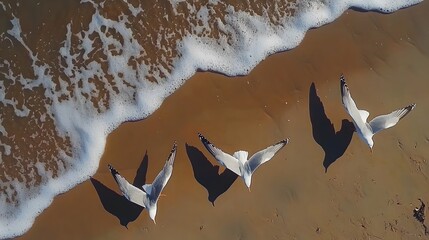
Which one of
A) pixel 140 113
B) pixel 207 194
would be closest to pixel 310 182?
pixel 207 194

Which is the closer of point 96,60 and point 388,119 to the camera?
point 388,119

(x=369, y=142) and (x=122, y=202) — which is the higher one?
(x=369, y=142)

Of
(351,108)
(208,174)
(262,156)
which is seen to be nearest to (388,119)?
(351,108)

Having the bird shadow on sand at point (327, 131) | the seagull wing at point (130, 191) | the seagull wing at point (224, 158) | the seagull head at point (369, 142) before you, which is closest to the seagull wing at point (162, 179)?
the seagull wing at point (130, 191)

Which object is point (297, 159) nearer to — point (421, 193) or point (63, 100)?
point (421, 193)

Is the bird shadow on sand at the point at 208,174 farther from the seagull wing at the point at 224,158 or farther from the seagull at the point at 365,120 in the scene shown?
the seagull at the point at 365,120

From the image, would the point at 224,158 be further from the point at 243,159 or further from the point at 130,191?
the point at 130,191
